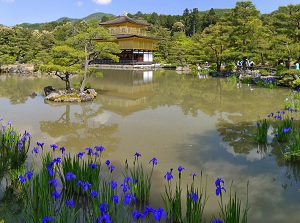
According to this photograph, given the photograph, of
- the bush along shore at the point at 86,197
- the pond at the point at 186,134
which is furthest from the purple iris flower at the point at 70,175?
the pond at the point at 186,134

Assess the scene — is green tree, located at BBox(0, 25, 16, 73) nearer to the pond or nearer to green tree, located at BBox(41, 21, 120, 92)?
the pond

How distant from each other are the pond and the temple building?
21326 millimetres

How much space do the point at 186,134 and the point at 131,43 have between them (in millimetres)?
28540

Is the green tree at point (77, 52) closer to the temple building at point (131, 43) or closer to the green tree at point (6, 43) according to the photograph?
the green tree at point (6, 43)

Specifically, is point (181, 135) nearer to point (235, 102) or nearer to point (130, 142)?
point (130, 142)

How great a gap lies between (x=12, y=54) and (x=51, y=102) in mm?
25473

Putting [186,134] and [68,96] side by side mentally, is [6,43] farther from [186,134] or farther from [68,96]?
[186,134]

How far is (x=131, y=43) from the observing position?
113ft

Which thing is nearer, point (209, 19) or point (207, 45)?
point (207, 45)

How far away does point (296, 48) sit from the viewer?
1491cm

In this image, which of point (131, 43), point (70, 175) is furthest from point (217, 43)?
point (70, 175)

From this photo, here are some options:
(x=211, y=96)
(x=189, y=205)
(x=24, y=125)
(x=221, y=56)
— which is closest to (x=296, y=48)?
(x=211, y=96)

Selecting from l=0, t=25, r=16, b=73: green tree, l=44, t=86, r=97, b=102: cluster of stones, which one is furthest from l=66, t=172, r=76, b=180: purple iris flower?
l=0, t=25, r=16, b=73: green tree

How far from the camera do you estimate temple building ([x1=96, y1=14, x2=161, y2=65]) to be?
114 feet
